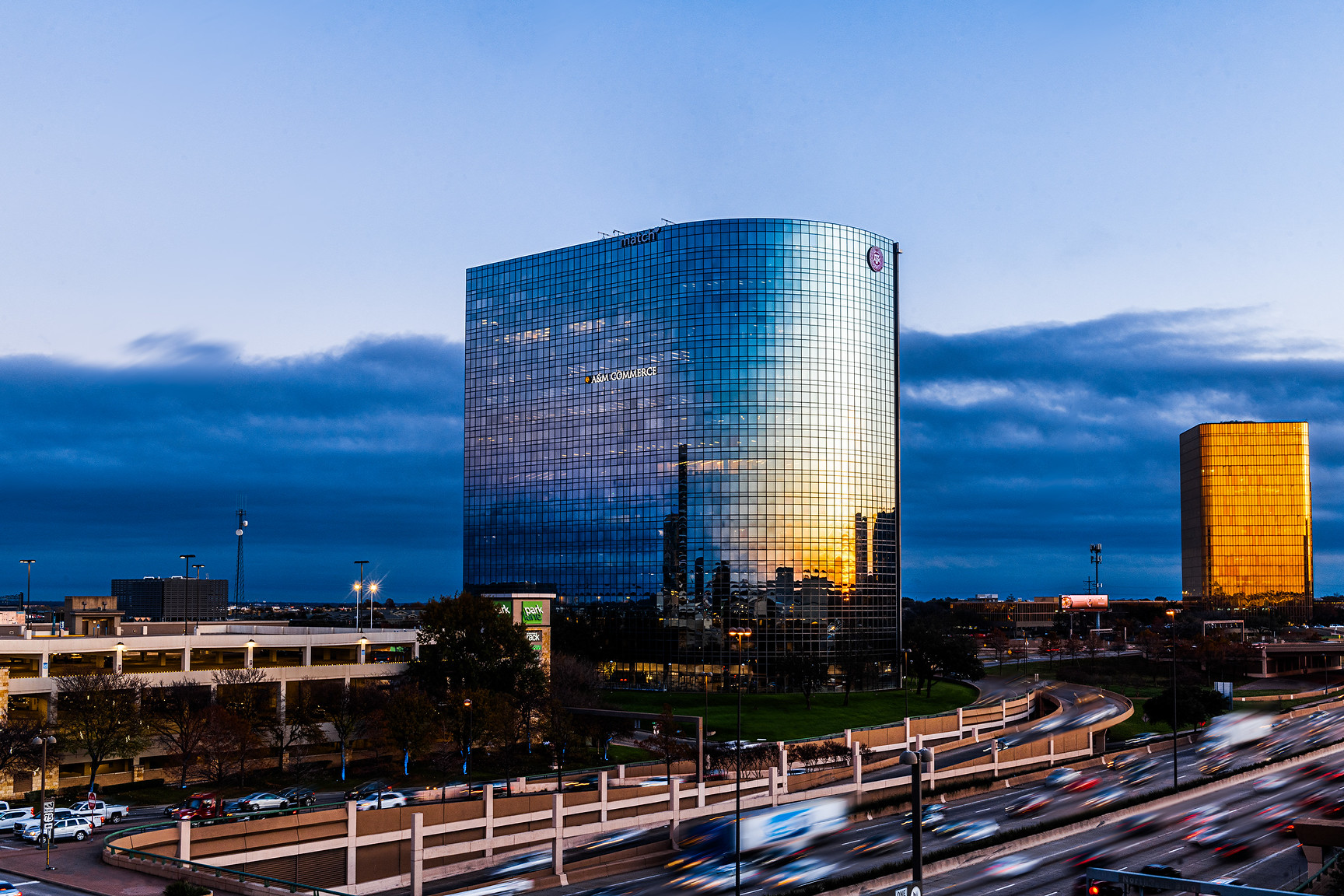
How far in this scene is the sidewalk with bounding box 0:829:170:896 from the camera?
4966 cm

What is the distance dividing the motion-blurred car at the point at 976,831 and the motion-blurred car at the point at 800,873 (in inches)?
404

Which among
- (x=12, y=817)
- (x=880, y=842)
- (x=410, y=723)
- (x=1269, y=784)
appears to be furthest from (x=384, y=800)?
(x=1269, y=784)

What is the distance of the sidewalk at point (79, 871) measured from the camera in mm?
49656

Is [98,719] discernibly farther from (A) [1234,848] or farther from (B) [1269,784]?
(B) [1269,784]

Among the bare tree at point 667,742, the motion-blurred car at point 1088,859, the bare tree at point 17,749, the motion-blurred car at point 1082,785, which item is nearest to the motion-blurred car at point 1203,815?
the motion-blurred car at point 1082,785

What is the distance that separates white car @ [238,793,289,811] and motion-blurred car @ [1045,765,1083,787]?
63338 mm

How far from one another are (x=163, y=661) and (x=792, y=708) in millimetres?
80446

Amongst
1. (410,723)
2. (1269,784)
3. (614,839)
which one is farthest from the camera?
(1269,784)

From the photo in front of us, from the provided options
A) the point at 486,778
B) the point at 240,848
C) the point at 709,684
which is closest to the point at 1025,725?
the point at 709,684

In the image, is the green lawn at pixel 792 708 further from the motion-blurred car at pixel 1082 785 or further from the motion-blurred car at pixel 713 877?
the motion-blurred car at pixel 713 877

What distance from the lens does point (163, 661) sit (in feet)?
352

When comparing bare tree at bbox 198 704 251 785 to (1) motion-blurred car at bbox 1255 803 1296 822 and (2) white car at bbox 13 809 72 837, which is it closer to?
(2) white car at bbox 13 809 72 837

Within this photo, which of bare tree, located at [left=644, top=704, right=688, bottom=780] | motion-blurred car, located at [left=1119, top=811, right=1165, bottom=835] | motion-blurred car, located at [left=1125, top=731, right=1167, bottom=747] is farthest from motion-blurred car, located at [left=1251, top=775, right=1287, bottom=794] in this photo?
bare tree, located at [left=644, top=704, right=688, bottom=780]

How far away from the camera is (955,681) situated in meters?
196
